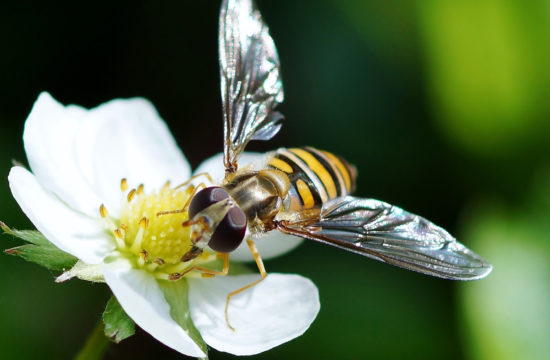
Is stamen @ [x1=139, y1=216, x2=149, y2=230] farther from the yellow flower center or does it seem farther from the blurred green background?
the blurred green background

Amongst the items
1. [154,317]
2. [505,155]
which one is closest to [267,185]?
[154,317]

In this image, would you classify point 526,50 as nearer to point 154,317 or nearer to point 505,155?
point 505,155

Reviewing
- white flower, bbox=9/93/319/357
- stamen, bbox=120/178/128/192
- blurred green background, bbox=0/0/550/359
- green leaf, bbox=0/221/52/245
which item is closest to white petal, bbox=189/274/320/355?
white flower, bbox=9/93/319/357

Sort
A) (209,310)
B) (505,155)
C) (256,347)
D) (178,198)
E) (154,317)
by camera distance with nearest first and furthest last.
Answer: (154,317), (256,347), (209,310), (178,198), (505,155)

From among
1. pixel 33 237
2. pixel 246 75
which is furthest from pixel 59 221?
pixel 246 75

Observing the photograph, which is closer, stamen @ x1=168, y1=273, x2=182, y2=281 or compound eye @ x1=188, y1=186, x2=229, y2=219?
compound eye @ x1=188, y1=186, x2=229, y2=219

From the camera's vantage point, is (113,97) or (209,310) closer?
(209,310)
